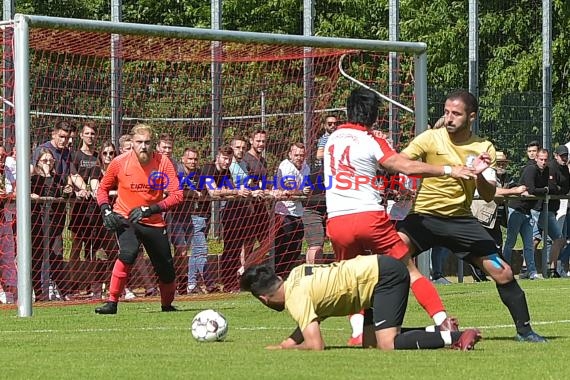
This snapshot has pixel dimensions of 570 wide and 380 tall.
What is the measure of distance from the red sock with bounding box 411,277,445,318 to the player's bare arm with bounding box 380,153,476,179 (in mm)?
890

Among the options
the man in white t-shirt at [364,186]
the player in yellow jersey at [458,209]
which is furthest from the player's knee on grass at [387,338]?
the player in yellow jersey at [458,209]

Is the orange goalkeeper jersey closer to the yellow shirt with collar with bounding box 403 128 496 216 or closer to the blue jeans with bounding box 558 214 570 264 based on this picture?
the yellow shirt with collar with bounding box 403 128 496 216

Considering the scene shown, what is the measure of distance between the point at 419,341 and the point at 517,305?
1.22 metres

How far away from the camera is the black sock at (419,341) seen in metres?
10.4

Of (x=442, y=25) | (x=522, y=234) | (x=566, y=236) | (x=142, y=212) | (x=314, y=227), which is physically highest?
(x=442, y=25)

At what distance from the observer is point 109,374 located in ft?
30.0

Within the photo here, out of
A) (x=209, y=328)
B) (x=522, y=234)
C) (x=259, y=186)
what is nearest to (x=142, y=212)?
(x=209, y=328)

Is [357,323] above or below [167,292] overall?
above

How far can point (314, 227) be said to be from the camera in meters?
18.8

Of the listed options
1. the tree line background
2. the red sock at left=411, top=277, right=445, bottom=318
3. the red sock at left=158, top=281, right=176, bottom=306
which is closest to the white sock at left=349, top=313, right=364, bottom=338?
the red sock at left=411, top=277, right=445, bottom=318

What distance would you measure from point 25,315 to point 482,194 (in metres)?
5.52

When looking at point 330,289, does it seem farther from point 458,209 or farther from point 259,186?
point 259,186

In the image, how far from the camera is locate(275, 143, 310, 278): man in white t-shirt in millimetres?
18656

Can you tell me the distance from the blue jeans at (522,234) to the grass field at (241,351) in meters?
5.94
